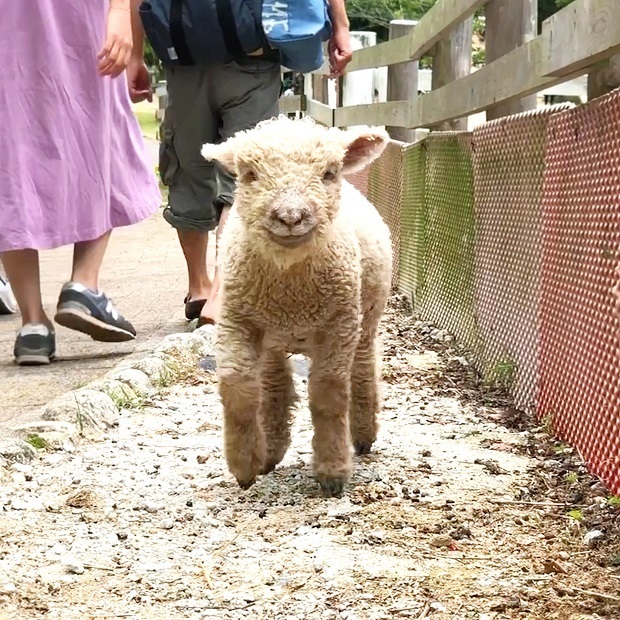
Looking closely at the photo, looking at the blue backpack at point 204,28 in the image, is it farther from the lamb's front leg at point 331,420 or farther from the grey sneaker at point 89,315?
the lamb's front leg at point 331,420

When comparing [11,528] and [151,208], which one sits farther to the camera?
[151,208]

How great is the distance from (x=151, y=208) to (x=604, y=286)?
314 centimetres

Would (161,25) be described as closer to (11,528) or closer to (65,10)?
(65,10)

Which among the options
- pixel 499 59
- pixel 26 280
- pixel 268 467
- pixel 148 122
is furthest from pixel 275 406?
pixel 148 122

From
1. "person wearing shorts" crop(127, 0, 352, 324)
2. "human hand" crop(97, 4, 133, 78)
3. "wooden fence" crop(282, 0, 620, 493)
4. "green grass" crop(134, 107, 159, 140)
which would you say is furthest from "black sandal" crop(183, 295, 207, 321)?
"green grass" crop(134, 107, 159, 140)

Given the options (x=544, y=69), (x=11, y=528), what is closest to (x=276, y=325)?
(x=11, y=528)

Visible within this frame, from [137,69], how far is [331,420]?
115 inches

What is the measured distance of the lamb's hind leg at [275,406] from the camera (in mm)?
3828

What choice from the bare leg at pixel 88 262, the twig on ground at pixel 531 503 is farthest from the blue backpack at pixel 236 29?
the twig on ground at pixel 531 503

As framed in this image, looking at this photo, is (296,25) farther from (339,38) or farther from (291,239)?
(291,239)

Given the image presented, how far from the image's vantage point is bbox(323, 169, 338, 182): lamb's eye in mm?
3336

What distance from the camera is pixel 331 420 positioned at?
3582 mm

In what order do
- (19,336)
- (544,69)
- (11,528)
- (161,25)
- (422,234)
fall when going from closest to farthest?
(11,528), (544,69), (161,25), (19,336), (422,234)

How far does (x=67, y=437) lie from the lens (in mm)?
4098
